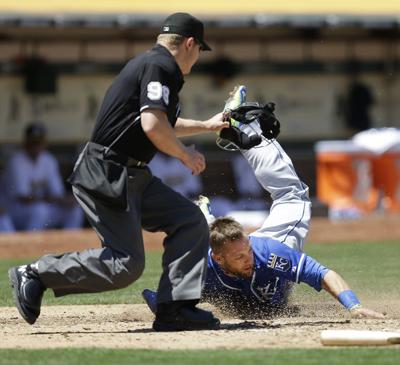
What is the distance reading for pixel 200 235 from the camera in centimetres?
654

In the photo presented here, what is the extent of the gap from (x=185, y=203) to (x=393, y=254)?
17.9 feet

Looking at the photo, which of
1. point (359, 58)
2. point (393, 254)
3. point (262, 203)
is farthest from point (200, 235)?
point (359, 58)

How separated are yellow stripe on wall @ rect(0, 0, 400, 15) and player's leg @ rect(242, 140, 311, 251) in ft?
26.3

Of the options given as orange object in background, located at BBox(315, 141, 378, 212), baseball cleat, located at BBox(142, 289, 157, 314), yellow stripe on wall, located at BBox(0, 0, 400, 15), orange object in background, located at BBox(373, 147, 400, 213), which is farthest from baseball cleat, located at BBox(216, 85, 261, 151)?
orange object in background, located at BBox(373, 147, 400, 213)

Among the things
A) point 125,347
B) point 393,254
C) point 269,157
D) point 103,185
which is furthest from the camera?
point 393,254

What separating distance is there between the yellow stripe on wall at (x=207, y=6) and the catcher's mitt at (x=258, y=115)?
8.59 meters

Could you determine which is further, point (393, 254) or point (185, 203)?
point (393, 254)

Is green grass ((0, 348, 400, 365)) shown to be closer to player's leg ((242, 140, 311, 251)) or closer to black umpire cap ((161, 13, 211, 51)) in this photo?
black umpire cap ((161, 13, 211, 51))

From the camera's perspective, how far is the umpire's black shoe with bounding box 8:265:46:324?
6.47 m

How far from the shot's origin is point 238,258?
269 inches

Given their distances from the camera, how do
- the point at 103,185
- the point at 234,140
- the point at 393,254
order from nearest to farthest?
the point at 103,185, the point at 234,140, the point at 393,254

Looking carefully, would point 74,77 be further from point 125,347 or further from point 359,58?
point 125,347

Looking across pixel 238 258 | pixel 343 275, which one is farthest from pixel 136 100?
pixel 343 275

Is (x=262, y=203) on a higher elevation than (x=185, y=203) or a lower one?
lower
